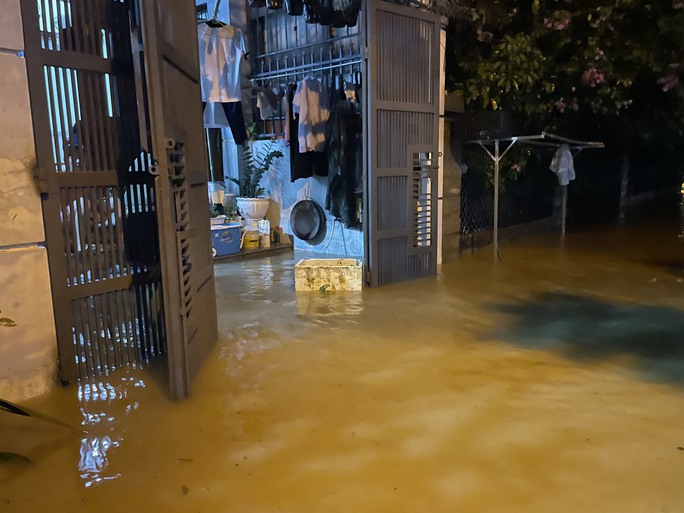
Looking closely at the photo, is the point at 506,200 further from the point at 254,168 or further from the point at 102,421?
the point at 102,421

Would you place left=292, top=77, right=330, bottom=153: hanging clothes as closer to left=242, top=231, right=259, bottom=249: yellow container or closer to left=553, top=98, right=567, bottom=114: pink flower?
left=242, top=231, right=259, bottom=249: yellow container

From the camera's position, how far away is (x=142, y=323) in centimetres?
307

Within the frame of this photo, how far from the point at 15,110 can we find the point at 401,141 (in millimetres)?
3035

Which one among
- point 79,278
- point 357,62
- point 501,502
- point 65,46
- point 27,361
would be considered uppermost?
point 357,62

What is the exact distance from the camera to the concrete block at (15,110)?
2.46 metres

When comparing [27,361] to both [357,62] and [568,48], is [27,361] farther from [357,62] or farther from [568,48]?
[568,48]

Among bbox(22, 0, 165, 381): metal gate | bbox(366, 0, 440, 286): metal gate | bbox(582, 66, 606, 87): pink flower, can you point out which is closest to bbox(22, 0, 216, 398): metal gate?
bbox(22, 0, 165, 381): metal gate

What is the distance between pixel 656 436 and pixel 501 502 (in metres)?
0.83

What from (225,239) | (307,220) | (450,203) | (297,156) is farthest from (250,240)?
(450,203)

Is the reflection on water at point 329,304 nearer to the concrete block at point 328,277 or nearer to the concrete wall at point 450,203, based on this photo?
the concrete block at point 328,277

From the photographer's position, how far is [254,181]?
6840mm

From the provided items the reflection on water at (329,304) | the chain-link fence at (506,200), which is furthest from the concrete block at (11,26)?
the chain-link fence at (506,200)

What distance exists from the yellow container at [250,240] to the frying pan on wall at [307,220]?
472mm

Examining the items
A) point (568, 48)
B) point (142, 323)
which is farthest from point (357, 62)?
point (142, 323)
